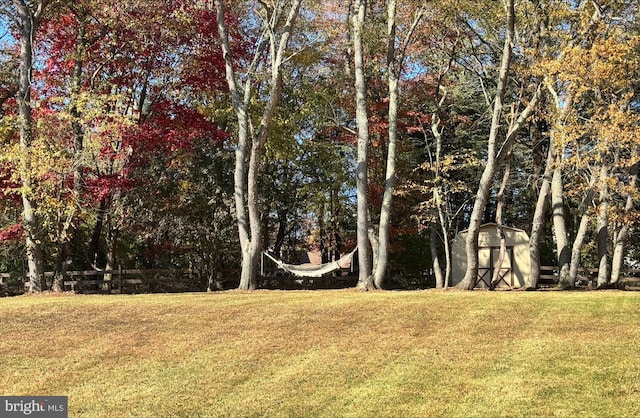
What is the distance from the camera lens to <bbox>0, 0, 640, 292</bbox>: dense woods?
14.3 m

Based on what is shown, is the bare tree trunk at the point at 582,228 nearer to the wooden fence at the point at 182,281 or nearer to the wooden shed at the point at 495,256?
the wooden fence at the point at 182,281

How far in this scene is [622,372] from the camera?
6348 mm

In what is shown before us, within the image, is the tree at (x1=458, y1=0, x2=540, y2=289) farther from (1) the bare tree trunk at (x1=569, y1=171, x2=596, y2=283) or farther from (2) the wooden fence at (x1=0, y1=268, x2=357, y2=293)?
(2) the wooden fence at (x1=0, y1=268, x2=357, y2=293)

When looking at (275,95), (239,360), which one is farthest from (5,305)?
(275,95)

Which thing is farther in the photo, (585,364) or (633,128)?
(633,128)

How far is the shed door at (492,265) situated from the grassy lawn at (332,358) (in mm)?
Answer: 11159

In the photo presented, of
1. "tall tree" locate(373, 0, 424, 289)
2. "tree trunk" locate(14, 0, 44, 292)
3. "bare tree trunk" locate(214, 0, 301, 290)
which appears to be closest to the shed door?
"tall tree" locate(373, 0, 424, 289)

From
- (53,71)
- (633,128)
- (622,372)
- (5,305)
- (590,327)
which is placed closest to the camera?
(622,372)

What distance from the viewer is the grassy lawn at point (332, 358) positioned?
567 centimetres

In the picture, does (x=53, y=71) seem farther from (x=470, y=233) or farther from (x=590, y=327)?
(x=590, y=327)

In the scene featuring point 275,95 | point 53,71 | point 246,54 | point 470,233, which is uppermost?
point 246,54

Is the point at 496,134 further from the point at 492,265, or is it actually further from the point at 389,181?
the point at 492,265

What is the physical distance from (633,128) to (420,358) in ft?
29.8

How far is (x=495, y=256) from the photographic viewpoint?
2225cm
